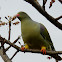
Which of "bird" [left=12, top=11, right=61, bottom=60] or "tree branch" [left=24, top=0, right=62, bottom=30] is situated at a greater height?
"tree branch" [left=24, top=0, right=62, bottom=30]

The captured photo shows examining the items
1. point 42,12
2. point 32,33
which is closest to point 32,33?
point 32,33

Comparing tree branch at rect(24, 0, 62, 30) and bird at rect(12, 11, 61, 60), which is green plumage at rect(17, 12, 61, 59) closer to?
bird at rect(12, 11, 61, 60)

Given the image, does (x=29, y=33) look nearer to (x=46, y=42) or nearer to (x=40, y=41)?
(x=40, y=41)

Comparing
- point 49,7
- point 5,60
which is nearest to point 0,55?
point 5,60

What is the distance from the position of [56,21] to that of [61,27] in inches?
5.0

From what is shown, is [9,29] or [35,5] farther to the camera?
[9,29]

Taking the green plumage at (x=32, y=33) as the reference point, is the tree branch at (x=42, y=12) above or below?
above

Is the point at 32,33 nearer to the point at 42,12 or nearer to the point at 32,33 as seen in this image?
the point at 32,33

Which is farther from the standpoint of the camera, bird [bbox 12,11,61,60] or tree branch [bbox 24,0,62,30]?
bird [bbox 12,11,61,60]

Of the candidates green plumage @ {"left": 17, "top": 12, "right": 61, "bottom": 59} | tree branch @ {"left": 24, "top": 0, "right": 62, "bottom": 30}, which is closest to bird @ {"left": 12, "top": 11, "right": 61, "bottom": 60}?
green plumage @ {"left": 17, "top": 12, "right": 61, "bottom": 59}

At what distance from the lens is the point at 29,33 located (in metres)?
2.64

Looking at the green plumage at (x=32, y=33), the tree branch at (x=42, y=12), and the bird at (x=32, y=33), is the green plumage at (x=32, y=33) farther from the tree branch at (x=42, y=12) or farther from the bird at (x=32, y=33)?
the tree branch at (x=42, y=12)

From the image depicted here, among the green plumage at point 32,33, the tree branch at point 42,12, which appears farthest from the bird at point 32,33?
Answer: the tree branch at point 42,12

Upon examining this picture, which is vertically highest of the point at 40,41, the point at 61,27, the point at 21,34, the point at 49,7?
the point at 49,7
